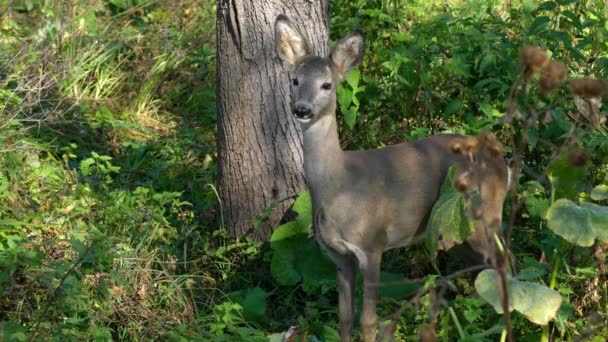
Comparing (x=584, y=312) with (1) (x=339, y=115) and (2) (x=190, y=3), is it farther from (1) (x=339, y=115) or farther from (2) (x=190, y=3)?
(2) (x=190, y=3)

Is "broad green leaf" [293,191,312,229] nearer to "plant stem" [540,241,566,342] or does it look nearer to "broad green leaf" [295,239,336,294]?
"broad green leaf" [295,239,336,294]

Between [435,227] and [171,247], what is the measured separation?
7.27 ft

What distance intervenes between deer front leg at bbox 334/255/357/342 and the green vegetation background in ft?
0.57

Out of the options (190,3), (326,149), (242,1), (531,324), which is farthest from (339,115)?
(190,3)

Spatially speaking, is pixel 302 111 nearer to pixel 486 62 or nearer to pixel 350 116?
pixel 350 116

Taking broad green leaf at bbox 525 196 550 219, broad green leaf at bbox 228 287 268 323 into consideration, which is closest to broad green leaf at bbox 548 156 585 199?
broad green leaf at bbox 525 196 550 219

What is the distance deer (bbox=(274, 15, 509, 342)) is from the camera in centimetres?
464

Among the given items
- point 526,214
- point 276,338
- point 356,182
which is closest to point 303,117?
point 356,182

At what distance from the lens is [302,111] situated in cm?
449

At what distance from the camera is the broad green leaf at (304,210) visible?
5.29 meters

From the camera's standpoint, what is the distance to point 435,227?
3871 millimetres

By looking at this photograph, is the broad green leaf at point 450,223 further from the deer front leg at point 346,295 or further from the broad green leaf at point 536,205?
the broad green leaf at point 536,205

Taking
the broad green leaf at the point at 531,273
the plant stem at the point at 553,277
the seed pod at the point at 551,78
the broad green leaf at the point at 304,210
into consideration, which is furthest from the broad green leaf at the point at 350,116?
the seed pod at the point at 551,78

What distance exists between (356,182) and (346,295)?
0.60m
